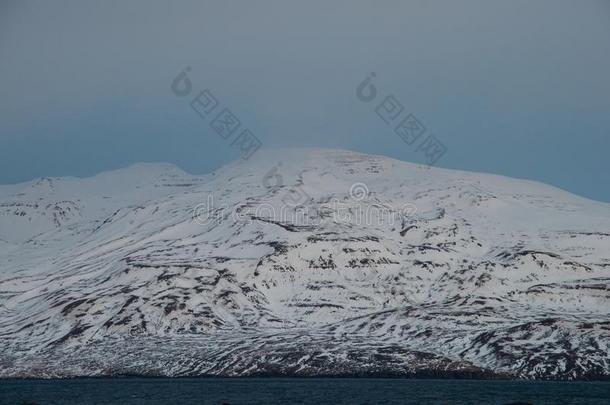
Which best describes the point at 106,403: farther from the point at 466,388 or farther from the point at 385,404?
the point at 466,388

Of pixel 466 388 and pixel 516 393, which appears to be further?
pixel 466 388

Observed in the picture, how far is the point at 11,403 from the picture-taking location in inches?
6476

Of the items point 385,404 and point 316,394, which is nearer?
point 385,404

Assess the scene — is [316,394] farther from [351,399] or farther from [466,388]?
[466,388]

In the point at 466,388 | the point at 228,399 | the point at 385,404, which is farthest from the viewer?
the point at 466,388

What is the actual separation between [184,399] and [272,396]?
53.2 ft

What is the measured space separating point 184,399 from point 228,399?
30.8 ft

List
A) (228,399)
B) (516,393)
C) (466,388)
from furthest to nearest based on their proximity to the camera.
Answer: (466,388) → (516,393) → (228,399)

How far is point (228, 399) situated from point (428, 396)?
3676cm

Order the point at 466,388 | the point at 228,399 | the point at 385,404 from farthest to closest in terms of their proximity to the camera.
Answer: the point at 466,388, the point at 228,399, the point at 385,404

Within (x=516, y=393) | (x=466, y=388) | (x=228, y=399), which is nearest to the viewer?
(x=228, y=399)

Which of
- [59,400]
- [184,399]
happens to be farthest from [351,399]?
[59,400]

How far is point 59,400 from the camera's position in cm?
17275

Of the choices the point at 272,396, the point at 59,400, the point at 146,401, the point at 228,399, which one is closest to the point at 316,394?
the point at 272,396
